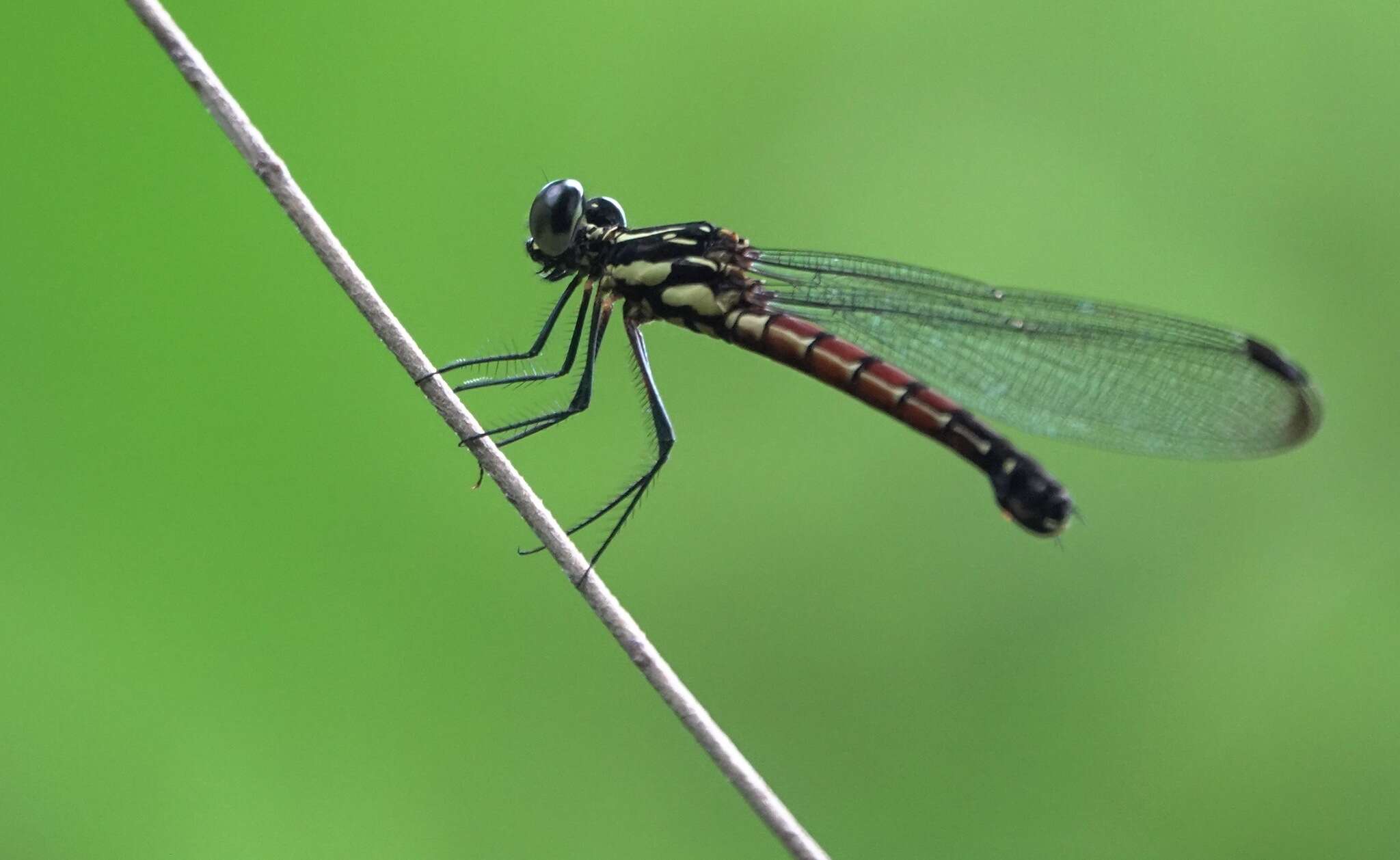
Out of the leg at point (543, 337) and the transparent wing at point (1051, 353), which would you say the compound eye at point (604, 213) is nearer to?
the leg at point (543, 337)

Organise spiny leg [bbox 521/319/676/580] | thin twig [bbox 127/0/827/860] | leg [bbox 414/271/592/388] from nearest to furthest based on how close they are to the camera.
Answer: thin twig [bbox 127/0/827/860] < spiny leg [bbox 521/319/676/580] < leg [bbox 414/271/592/388]

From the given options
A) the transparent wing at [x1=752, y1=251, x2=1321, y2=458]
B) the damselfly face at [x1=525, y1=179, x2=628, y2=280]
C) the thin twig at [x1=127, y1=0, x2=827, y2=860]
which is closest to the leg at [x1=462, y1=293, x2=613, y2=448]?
the damselfly face at [x1=525, y1=179, x2=628, y2=280]

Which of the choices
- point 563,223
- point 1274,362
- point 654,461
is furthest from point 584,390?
point 1274,362

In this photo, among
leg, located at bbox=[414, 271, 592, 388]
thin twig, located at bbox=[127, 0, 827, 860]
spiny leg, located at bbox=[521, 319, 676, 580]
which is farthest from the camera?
leg, located at bbox=[414, 271, 592, 388]

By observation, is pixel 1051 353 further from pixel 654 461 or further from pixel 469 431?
pixel 469 431

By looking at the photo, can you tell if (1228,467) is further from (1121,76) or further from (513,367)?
(513,367)

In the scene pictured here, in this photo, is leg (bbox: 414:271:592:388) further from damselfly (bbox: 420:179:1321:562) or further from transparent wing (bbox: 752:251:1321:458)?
transparent wing (bbox: 752:251:1321:458)

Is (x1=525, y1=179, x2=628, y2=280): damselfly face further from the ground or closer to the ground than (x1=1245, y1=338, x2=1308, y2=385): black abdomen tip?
further from the ground

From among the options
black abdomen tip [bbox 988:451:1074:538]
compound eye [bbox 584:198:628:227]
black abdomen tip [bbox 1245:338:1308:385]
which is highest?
compound eye [bbox 584:198:628:227]
